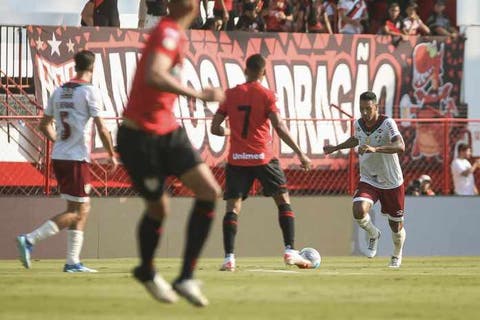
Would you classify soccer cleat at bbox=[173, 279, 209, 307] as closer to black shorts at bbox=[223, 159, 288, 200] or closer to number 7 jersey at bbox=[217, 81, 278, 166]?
black shorts at bbox=[223, 159, 288, 200]

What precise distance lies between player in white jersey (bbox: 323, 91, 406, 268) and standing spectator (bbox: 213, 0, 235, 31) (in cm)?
771

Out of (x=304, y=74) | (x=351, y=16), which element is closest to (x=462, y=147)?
(x=304, y=74)

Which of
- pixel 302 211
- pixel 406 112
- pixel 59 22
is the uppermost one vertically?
pixel 59 22

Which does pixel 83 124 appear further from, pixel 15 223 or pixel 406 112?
pixel 406 112

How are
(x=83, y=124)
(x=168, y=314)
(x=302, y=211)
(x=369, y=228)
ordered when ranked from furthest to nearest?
(x=302, y=211)
(x=369, y=228)
(x=83, y=124)
(x=168, y=314)

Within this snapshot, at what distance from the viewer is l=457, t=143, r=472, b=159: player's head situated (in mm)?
23422

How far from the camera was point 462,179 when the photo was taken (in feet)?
77.2

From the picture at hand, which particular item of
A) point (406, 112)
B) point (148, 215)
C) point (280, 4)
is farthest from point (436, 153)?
point (148, 215)

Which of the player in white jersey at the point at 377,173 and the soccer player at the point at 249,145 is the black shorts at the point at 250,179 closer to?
the soccer player at the point at 249,145

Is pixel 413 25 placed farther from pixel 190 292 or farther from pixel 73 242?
pixel 190 292

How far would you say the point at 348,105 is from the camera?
2430 centimetres

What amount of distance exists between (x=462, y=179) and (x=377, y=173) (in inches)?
279

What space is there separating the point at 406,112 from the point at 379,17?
9.47 feet

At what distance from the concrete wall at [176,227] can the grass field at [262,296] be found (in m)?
6.16
